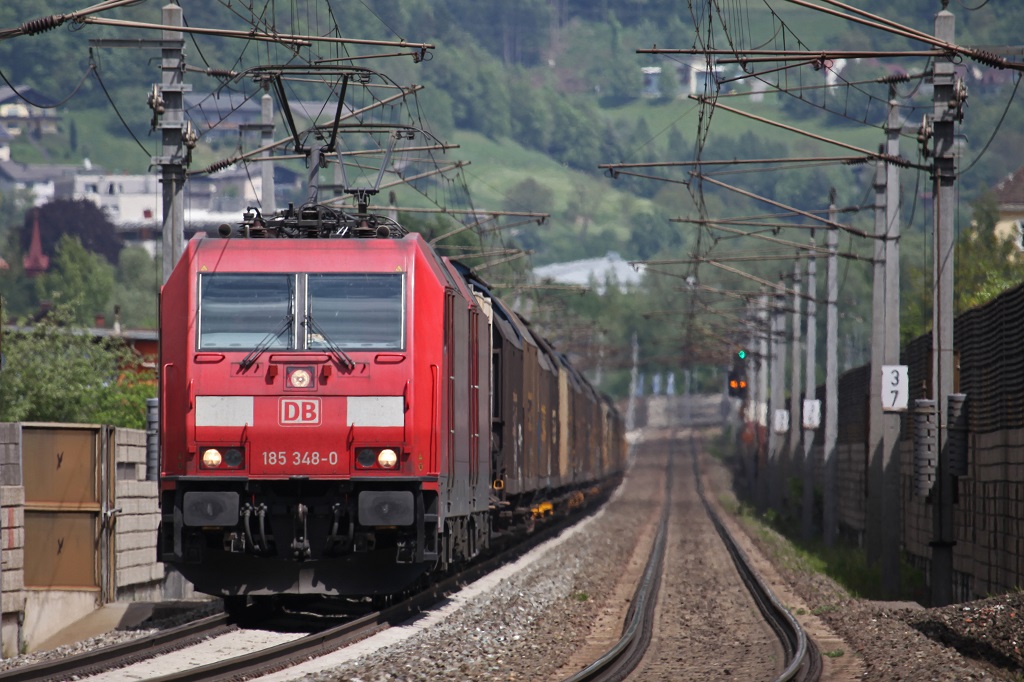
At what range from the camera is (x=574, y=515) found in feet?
159

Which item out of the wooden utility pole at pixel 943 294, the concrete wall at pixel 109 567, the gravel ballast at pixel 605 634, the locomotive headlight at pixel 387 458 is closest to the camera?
the gravel ballast at pixel 605 634

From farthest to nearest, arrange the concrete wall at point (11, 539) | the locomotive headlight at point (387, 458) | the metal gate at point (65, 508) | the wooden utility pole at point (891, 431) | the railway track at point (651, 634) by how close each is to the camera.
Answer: the wooden utility pole at point (891, 431), the metal gate at point (65, 508), the concrete wall at point (11, 539), the locomotive headlight at point (387, 458), the railway track at point (651, 634)

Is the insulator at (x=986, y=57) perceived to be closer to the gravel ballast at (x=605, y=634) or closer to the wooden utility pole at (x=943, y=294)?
the wooden utility pole at (x=943, y=294)

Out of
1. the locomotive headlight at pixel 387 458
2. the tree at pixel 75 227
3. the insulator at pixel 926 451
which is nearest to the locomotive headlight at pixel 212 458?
the locomotive headlight at pixel 387 458

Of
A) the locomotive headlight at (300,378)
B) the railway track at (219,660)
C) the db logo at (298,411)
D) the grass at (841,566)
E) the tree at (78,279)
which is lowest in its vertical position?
the grass at (841,566)

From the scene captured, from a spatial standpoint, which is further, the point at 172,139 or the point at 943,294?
the point at 943,294

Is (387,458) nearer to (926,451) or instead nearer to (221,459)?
(221,459)

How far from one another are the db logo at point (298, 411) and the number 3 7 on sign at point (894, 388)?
12.3 meters

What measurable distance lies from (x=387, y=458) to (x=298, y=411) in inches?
38.3

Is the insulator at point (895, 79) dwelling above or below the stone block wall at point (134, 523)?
above

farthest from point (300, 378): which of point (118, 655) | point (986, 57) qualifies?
point (986, 57)

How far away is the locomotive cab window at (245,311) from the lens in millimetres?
15008

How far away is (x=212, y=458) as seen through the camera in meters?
14.8

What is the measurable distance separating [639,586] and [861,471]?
17.1m
